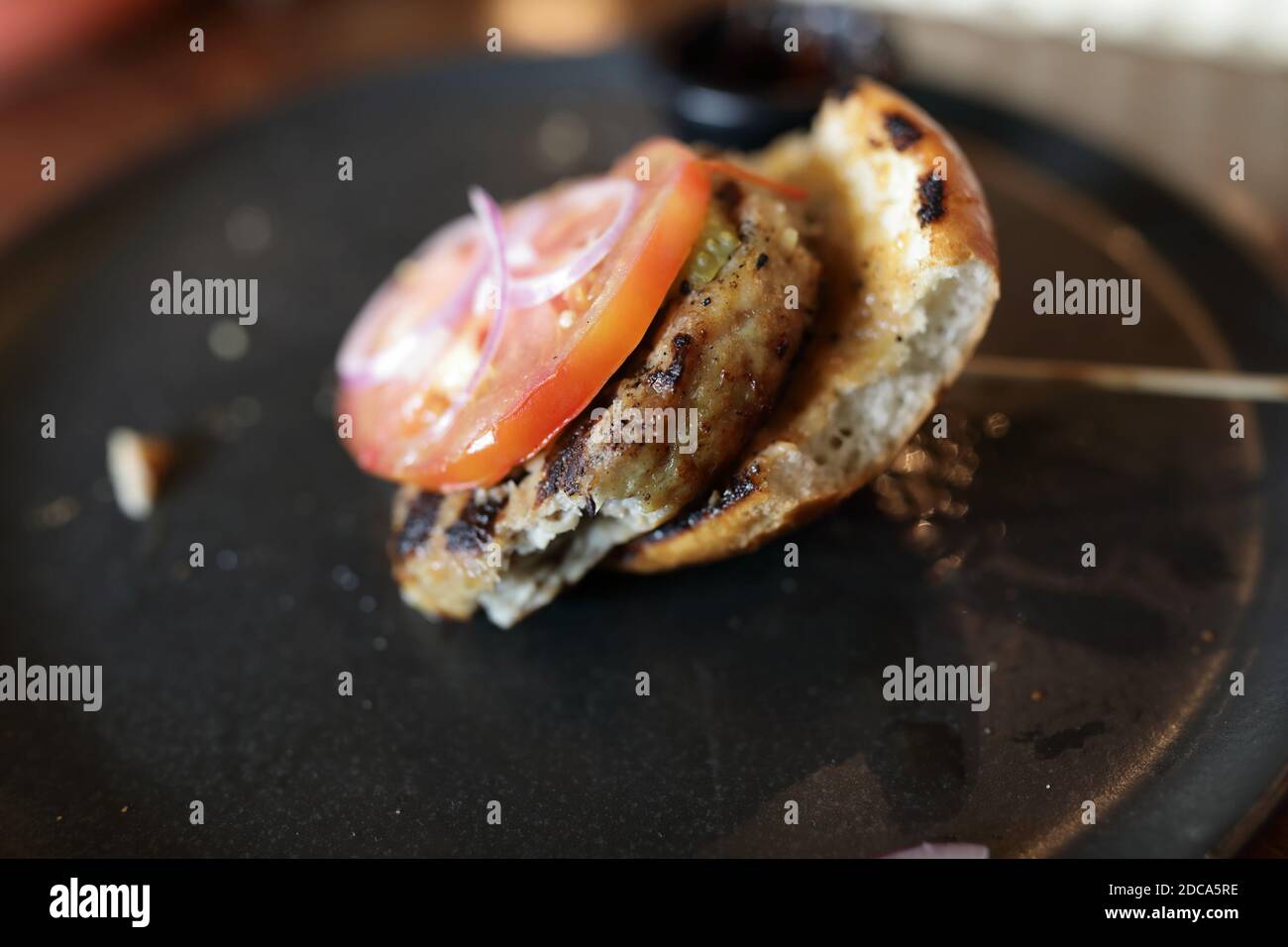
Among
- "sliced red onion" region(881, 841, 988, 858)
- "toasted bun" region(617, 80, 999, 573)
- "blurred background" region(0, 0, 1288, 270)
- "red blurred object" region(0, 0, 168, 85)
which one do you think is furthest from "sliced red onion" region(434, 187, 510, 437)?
"red blurred object" region(0, 0, 168, 85)

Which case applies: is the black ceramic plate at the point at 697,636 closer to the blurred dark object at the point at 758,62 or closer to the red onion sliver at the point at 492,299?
the red onion sliver at the point at 492,299

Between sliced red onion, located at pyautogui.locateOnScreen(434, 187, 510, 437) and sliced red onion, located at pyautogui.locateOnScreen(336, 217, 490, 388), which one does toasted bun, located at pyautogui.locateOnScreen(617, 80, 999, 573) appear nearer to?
sliced red onion, located at pyautogui.locateOnScreen(434, 187, 510, 437)

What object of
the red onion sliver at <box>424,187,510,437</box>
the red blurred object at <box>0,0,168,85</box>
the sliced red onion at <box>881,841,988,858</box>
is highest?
the red blurred object at <box>0,0,168,85</box>

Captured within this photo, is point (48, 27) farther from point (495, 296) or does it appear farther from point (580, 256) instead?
point (580, 256)

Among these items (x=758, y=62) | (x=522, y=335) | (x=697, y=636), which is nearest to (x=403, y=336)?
(x=522, y=335)

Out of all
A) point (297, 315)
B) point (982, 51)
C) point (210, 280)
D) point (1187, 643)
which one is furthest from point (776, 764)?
point (982, 51)

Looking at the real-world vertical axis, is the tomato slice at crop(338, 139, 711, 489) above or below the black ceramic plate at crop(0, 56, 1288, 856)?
above

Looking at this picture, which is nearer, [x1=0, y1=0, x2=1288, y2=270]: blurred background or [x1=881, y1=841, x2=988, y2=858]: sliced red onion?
[x1=881, y1=841, x2=988, y2=858]: sliced red onion
